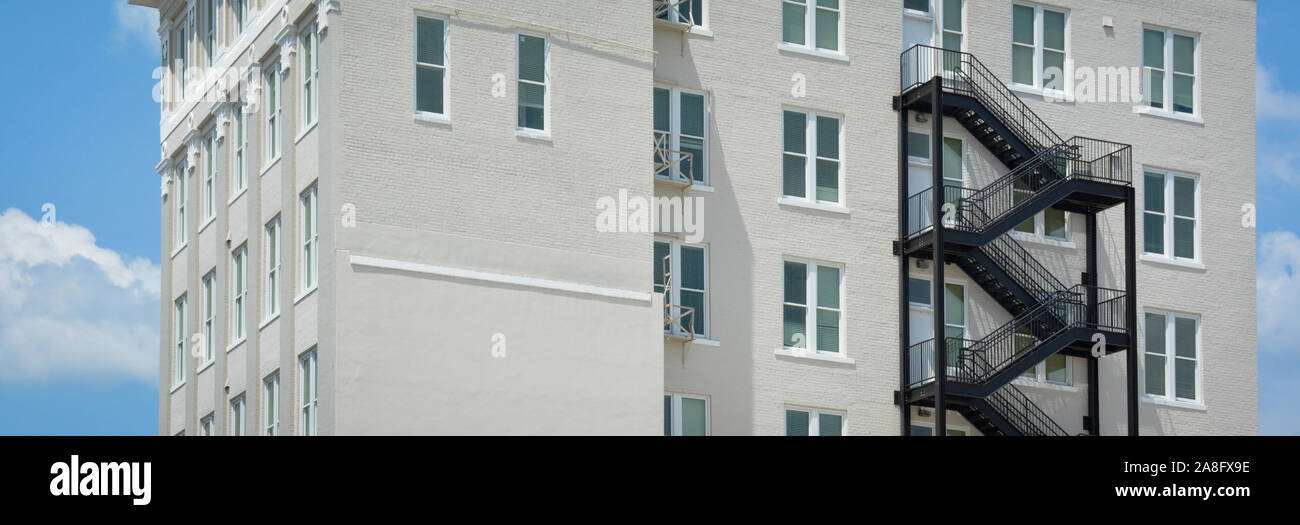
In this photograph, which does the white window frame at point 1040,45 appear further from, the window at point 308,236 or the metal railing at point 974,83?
the window at point 308,236

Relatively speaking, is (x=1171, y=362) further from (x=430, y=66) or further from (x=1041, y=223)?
(x=430, y=66)

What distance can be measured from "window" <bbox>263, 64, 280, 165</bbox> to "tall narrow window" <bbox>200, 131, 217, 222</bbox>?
4.28 metres

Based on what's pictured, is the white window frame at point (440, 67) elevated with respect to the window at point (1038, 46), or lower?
lower

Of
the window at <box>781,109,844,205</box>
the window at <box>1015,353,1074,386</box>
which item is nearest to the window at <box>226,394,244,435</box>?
the window at <box>781,109,844,205</box>

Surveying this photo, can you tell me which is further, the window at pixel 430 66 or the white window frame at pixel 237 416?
the white window frame at pixel 237 416

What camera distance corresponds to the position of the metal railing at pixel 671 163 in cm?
4872

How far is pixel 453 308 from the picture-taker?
147 ft

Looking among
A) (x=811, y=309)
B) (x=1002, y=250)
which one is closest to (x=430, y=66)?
(x=811, y=309)

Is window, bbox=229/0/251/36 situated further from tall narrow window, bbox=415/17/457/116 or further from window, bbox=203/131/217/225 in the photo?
tall narrow window, bbox=415/17/457/116

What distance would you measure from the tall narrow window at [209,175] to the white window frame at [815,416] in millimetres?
15124

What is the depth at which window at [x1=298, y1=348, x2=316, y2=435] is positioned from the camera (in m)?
45.0

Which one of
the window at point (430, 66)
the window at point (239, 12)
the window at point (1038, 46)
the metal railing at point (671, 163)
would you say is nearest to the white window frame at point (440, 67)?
the window at point (430, 66)

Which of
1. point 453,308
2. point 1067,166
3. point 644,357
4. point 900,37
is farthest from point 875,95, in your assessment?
point 453,308

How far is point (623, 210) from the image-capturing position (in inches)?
1860
